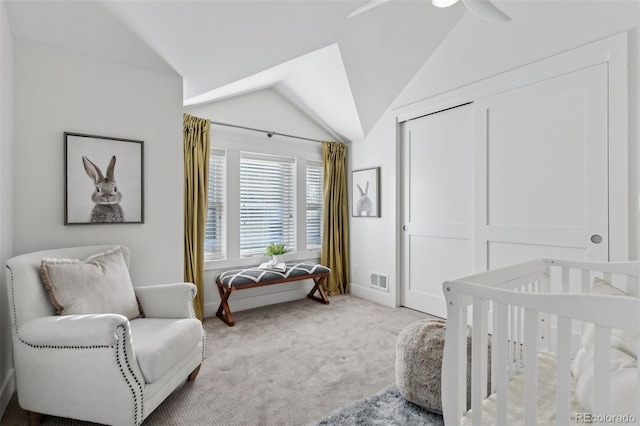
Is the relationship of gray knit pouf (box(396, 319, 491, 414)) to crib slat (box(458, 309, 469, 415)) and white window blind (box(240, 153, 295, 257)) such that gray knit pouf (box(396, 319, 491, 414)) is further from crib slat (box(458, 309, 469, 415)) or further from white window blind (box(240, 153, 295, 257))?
white window blind (box(240, 153, 295, 257))

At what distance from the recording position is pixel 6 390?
1.88 meters

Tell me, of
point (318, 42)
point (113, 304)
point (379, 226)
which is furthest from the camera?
point (379, 226)

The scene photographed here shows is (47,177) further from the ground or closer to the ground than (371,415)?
further from the ground

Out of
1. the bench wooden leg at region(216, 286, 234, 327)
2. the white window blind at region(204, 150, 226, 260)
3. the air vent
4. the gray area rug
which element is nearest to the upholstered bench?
the bench wooden leg at region(216, 286, 234, 327)

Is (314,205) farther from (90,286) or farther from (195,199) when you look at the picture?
(90,286)

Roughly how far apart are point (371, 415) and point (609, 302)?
142cm

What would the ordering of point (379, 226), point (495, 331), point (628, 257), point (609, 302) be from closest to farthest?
point (609, 302) → point (495, 331) → point (628, 257) → point (379, 226)

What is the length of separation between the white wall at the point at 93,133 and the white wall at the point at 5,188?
0.32 feet

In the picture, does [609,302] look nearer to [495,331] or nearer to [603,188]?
[495,331]

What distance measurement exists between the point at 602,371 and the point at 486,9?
182cm

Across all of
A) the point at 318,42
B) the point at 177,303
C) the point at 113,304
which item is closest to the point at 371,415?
the point at 177,303

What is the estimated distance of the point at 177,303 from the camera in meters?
2.10

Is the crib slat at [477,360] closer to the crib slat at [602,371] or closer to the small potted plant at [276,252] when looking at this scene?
the crib slat at [602,371]

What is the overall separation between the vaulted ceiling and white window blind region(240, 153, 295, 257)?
0.92 metres
